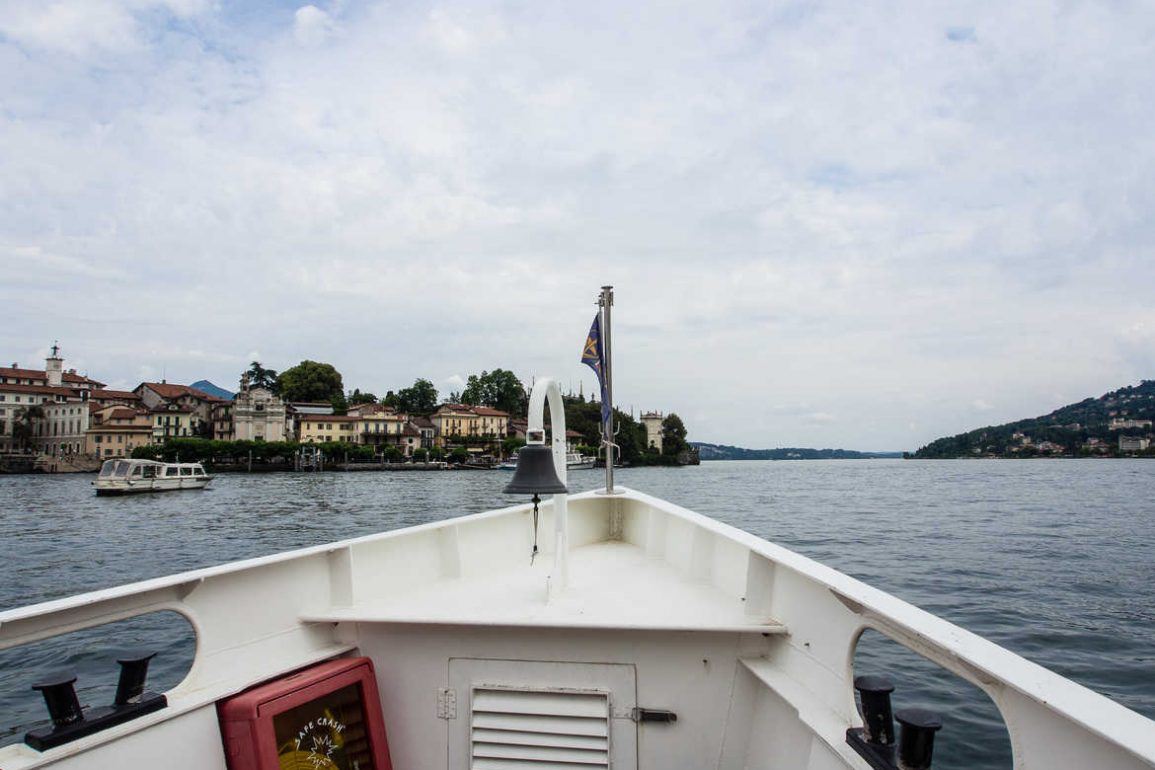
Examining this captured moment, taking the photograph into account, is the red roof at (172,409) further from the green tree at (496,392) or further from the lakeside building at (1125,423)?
the lakeside building at (1125,423)

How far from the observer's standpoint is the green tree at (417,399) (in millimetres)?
117062

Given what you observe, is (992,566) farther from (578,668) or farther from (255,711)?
(255,711)

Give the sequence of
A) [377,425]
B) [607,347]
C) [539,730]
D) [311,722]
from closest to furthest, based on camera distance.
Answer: [311,722] < [539,730] < [607,347] < [377,425]

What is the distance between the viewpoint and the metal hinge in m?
3.05

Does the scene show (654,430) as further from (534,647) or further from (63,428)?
(534,647)

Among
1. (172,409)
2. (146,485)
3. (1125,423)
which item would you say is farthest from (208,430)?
(1125,423)

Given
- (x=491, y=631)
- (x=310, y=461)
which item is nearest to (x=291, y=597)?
(x=491, y=631)

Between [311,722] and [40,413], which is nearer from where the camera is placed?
[311,722]

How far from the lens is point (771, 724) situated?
2.78 m

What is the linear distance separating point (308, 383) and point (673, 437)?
6921 cm

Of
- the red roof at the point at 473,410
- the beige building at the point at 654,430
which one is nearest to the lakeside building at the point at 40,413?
the red roof at the point at 473,410

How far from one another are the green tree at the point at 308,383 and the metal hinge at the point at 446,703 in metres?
109

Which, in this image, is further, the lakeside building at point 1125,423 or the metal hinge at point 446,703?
the lakeside building at point 1125,423

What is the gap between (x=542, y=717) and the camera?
2.98 meters
